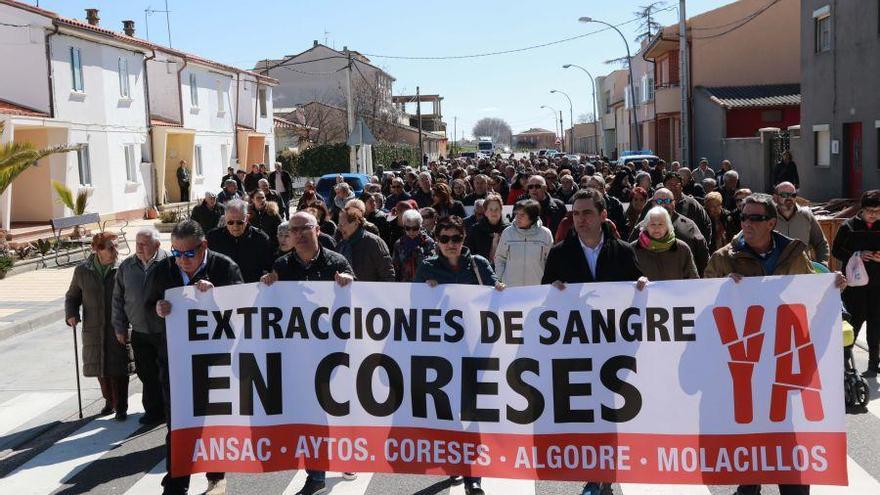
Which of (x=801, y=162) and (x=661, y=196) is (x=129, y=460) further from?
(x=801, y=162)

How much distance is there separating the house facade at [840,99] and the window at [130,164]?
70.5ft

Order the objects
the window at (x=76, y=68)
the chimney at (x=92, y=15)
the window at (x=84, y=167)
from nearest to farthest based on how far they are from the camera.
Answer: the window at (x=76, y=68) < the window at (x=84, y=167) < the chimney at (x=92, y=15)

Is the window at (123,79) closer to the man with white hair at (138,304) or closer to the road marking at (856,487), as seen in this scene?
the man with white hair at (138,304)

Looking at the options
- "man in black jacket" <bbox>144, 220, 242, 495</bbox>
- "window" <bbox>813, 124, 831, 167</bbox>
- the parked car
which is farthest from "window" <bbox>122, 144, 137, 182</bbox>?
"man in black jacket" <bbox>144, 220, 242, 495</bbox>

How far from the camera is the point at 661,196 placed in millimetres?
9281

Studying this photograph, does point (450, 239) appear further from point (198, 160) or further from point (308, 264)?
point (198, 160)

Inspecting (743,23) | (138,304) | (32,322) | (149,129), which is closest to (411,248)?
(138,304)

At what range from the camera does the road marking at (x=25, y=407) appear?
8594 millimetres

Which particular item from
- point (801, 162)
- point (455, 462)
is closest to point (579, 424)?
point (455, 462)

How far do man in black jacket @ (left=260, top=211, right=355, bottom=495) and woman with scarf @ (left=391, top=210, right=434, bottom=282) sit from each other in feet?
8.02

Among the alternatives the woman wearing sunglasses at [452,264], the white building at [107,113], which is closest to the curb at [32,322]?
the white building at [107,113]

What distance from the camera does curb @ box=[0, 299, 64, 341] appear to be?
42.1 feet

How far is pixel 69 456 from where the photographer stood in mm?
7566

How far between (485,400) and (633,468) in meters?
0.91
